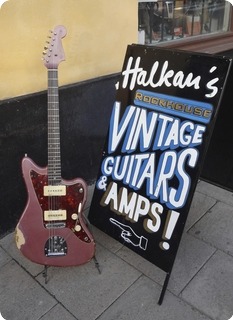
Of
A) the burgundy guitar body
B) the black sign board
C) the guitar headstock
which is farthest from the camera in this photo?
the burgundy guitar body

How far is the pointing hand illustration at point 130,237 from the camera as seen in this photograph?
7.47 feet

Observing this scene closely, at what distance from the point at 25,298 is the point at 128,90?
159 cm

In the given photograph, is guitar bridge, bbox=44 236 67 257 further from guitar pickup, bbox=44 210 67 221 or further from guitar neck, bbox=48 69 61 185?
guitar neck, bbox=48 69 61 185

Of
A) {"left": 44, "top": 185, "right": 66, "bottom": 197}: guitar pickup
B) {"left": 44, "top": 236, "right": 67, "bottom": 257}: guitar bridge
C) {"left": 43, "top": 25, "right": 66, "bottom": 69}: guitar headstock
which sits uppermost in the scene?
{"left": 43, "top": 25, "right": 66, "bottom": 69}: guitar headstock

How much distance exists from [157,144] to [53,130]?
695 millimetres

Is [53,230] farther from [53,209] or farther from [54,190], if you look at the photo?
[54,190]

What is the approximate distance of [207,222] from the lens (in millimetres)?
2875

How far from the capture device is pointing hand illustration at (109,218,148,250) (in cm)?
228

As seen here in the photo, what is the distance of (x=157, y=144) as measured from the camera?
210 centimetres

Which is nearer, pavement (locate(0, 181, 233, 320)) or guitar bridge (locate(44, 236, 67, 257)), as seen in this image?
pavement (locate(0, 181, 233, 320))

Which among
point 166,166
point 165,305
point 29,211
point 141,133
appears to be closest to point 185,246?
point 165,305

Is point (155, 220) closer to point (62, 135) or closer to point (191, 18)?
point (62, 135)

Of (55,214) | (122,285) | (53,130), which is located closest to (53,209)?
(55,214)

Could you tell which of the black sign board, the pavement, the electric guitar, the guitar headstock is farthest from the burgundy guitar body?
the guitar headstock
